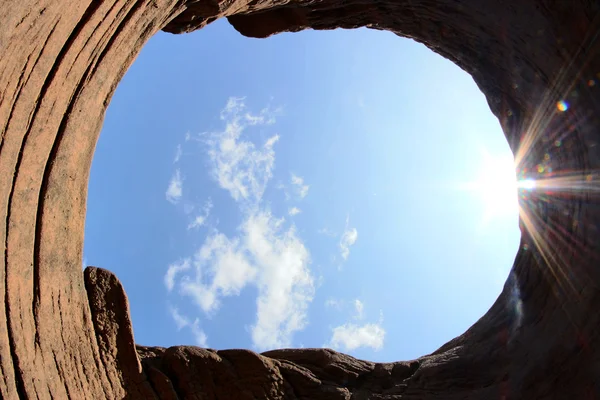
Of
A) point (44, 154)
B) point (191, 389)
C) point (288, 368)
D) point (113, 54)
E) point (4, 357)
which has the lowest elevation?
point (4, 357)

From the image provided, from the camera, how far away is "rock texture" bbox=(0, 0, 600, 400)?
4496 millimetres

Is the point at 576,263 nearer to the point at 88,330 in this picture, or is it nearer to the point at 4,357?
the point at 88,330

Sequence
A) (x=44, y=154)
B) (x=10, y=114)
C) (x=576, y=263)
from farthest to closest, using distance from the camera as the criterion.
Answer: (x=576, y=263) < (x=44, y=154) < (x=10, y=114)

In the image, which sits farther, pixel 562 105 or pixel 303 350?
pixel 303 350

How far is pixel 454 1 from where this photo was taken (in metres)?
8.97

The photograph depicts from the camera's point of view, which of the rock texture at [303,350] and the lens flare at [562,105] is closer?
the rock texture at [303,350]

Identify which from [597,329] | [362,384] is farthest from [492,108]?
[362,384]

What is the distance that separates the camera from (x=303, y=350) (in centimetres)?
881

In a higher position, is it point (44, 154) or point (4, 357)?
point (44, 154)

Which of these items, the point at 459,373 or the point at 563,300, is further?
the point at 459,373

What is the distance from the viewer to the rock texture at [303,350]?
4496 millimetres

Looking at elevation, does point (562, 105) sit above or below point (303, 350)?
above

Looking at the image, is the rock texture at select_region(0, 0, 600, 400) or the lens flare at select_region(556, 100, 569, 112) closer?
the rock texture at select_region(0, 0, 600, 400)

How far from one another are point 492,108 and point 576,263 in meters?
4.07
